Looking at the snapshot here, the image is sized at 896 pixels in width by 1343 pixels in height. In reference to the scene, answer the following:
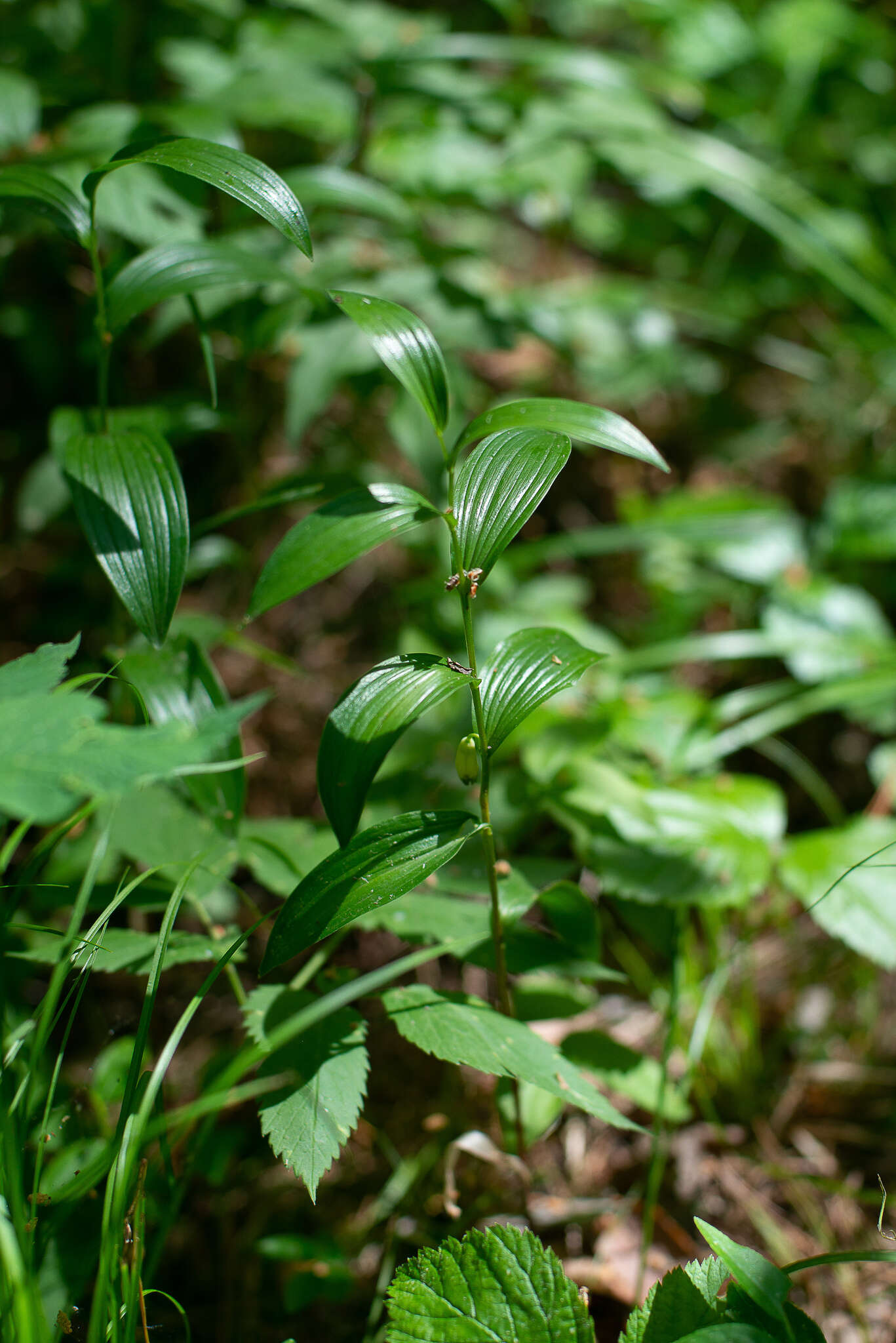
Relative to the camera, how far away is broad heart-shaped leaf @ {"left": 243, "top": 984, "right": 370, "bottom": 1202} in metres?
0.74

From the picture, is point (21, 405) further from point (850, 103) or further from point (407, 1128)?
point (850, 103)

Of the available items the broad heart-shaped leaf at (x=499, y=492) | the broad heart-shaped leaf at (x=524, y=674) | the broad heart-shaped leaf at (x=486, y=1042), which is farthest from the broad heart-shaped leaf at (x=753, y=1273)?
the broad heart-shaped leaf at (x=499, y=492)

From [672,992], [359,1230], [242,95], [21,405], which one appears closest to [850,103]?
[242,95]

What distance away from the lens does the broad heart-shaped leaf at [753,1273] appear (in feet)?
2.24

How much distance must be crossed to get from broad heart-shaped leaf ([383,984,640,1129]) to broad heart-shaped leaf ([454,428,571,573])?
45cm

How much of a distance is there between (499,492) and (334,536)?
165mm

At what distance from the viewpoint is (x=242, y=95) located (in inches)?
58.9

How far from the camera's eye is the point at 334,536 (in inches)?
32.2

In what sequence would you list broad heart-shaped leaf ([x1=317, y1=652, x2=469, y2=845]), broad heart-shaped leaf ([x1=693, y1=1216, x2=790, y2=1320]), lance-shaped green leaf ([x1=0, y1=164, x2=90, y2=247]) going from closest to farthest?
broad heart-shaped leaf ([x1=693, y1=1216, x2=790, y2=1320]) < broad heart-shaped leaf ([x1=317, y1=652, x2=469, y2=845]) < lance-shaped green leaf ([x1=0, y1=164, x2=90, y2=247])

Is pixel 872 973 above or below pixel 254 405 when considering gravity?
below

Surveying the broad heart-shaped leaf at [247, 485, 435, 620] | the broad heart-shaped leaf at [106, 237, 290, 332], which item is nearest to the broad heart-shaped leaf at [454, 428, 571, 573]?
the broad heart-shaped leaf at [247, 485, 435, 620]

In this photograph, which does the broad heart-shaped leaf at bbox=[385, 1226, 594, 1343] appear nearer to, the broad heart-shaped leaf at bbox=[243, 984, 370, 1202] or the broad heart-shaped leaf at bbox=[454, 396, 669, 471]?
the broad heart-shaped leaf at bbox=[243, 984, 370, 1202]

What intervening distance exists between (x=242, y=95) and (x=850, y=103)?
1919 mm

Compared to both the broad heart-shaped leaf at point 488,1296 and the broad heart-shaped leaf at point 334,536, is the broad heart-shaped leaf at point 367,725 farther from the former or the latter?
the broad heart-shaped leaf at point 488,1296
